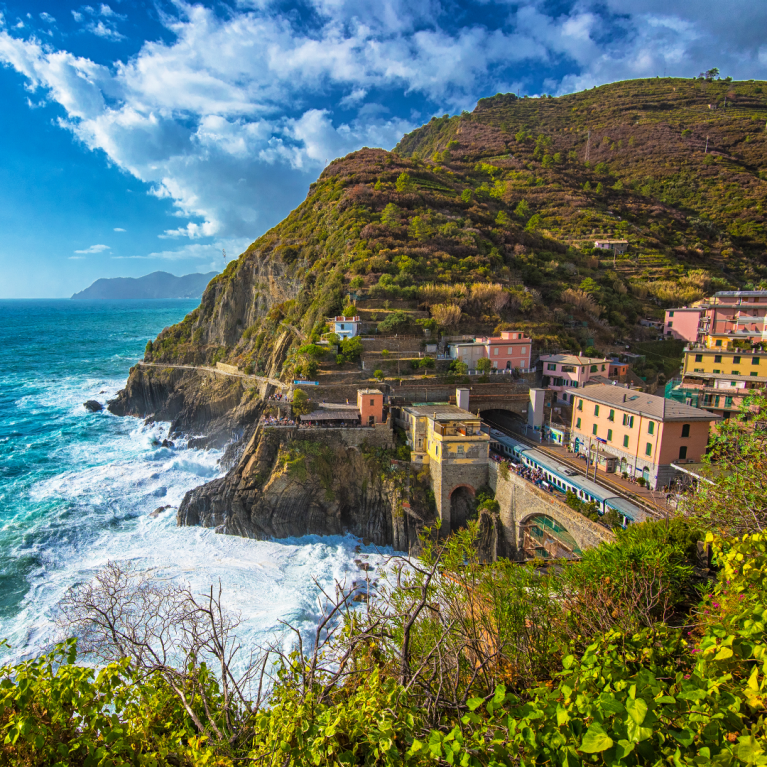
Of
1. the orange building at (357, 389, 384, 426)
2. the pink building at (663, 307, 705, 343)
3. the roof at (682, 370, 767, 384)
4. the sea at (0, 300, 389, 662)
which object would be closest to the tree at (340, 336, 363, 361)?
the orange building at (357, 389, 384, 426)

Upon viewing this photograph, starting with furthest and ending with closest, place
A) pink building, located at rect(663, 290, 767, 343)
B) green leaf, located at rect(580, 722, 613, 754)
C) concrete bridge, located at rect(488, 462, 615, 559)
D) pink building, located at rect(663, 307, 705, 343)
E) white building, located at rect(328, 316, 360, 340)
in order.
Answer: pink building, located at rect(663, 307, 705, 343)
pink building, located at rect(663, 290, 767, 343)
white building, located at rect(328, 316, 360, 340)
concrete bridge, located at rect(488, 462, 615, 559)
green leaf, located at rect(580, 722, 613, 754)

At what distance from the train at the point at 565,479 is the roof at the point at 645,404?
4.24 meters

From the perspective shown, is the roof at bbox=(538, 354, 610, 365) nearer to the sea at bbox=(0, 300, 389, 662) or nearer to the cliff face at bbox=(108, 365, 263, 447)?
the sea at bbox=(0, 300, 389, 662)

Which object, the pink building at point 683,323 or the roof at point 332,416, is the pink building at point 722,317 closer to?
the pink building at point 683,323

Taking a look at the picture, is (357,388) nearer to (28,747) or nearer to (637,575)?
(637,575)

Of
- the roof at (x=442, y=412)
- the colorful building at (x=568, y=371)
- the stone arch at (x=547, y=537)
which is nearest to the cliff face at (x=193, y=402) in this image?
the roof at (x=442, y=412)

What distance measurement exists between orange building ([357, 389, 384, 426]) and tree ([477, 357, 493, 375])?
9362mm

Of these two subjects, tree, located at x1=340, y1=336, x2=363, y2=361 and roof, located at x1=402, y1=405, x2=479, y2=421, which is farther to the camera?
tree, located at x1=340, y1=336, x2=363, y2=361

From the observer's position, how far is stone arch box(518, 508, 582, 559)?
17.8 meters

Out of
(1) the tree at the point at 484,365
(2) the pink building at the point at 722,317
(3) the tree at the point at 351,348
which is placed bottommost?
(1) the tree at the point at 484,365

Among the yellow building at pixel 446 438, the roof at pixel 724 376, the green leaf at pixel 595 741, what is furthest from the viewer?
the roof at pixel 724 376

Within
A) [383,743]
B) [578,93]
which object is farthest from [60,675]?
[578,93]

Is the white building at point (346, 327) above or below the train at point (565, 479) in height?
above

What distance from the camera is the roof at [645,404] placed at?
754 inches
